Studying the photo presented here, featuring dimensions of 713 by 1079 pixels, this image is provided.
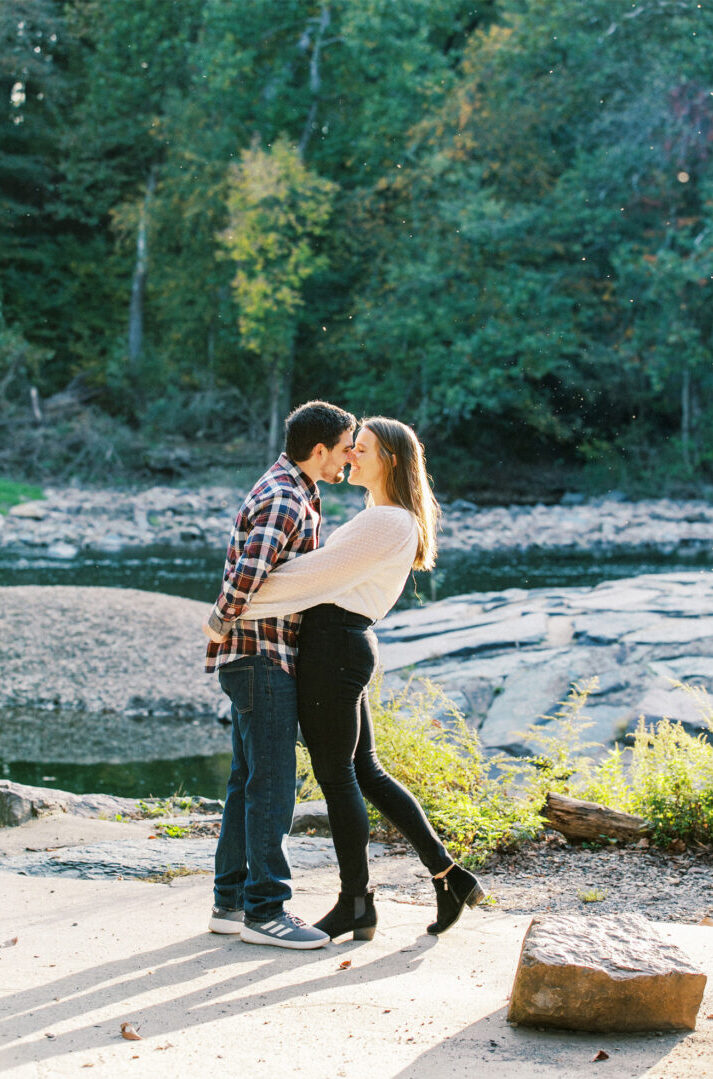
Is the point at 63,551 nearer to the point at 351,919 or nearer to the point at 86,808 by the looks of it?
the point at 86,808

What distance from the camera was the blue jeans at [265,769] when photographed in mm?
3176

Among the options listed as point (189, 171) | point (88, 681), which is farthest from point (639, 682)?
point (189, 171)

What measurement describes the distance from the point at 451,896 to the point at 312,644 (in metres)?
0.90

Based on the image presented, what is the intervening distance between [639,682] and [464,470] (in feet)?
61.4

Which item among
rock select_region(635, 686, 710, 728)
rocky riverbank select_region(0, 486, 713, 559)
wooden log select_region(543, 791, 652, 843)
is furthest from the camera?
rocky riverbank select_region(0, 486, 713, 559)

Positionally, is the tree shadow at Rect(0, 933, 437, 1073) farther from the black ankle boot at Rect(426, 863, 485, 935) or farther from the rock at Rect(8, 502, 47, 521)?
the rock at Rect(8, 502, 47, 521)

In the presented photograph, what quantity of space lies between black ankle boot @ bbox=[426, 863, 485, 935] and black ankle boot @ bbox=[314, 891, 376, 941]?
209 millimetres

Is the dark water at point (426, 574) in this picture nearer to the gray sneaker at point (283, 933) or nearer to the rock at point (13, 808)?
the rock at point (13, 808)

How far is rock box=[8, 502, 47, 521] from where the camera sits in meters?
19.5

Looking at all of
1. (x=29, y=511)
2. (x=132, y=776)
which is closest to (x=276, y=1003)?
(x=132, y=776)

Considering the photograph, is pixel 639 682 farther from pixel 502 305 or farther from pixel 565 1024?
pixel 502 305

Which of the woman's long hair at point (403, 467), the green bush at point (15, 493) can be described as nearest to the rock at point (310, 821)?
the woman's long hair at point (403, 467)

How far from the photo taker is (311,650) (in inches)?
125

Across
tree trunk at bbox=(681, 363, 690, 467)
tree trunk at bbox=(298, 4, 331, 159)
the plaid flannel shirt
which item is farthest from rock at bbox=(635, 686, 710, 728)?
tree trunk at bbox=(298, 4, 331, 159)
